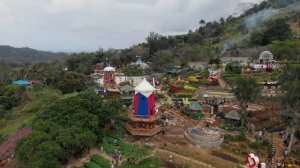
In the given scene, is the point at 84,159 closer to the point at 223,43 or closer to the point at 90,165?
the point at 90,165

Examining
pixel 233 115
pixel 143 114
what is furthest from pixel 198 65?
pixel 143 114

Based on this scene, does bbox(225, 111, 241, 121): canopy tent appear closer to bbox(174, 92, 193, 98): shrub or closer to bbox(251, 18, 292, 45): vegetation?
bbox(174, 92, 193, 98): shrub

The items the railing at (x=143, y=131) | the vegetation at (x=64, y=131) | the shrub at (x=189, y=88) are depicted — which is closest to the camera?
the vegetation at (x=64, y=131)

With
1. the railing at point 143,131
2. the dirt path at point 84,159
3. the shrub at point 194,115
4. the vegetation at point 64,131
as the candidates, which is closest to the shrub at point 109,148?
the dirt path at point 84,159

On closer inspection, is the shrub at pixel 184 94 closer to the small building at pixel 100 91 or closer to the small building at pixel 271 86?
the small building at pixel 271 86

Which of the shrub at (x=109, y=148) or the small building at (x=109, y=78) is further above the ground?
the small building at (x=109, y=78)

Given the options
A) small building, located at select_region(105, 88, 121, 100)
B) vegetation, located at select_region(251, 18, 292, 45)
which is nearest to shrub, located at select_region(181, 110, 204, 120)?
small building, located at select_region(105, 88, 121, 100)

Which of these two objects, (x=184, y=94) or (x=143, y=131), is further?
(x=184, y=94)

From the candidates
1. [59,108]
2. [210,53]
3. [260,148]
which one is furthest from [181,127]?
[210,53]
